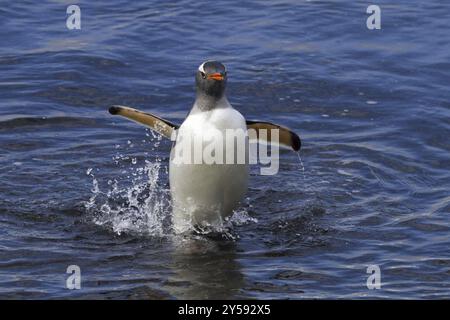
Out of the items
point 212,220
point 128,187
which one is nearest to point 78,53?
point 128,187

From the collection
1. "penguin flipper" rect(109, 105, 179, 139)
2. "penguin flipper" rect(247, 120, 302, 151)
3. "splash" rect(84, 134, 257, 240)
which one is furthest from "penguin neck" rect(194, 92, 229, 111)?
"splash" rect(84, 134, 257, 240)

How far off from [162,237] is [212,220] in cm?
47

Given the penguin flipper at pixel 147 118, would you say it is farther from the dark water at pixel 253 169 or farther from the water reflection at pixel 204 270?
the water reflection at pixel 204 270

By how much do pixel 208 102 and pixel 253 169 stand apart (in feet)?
6.55

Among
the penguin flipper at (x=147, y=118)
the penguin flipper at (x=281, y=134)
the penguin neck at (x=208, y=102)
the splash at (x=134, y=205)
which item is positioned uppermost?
the penguin neck at (x=208, y=102)

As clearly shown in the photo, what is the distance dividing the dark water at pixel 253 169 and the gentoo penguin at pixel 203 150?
0.27 m

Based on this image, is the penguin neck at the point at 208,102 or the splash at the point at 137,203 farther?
the splash at the point at 137,203

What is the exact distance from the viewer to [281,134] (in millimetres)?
9789

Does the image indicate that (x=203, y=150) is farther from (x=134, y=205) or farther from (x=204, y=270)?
(x=134, y=205)

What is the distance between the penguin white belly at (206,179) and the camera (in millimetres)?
9352

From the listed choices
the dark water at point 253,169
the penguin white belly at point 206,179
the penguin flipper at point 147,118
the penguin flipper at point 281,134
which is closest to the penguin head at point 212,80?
the penguin white belly at point 206,179

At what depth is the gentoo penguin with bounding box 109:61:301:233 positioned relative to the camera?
368 inches

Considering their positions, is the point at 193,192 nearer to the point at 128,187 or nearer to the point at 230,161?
the point at 230,161

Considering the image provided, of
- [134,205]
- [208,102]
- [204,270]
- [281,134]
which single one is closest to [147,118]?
[208,102]
